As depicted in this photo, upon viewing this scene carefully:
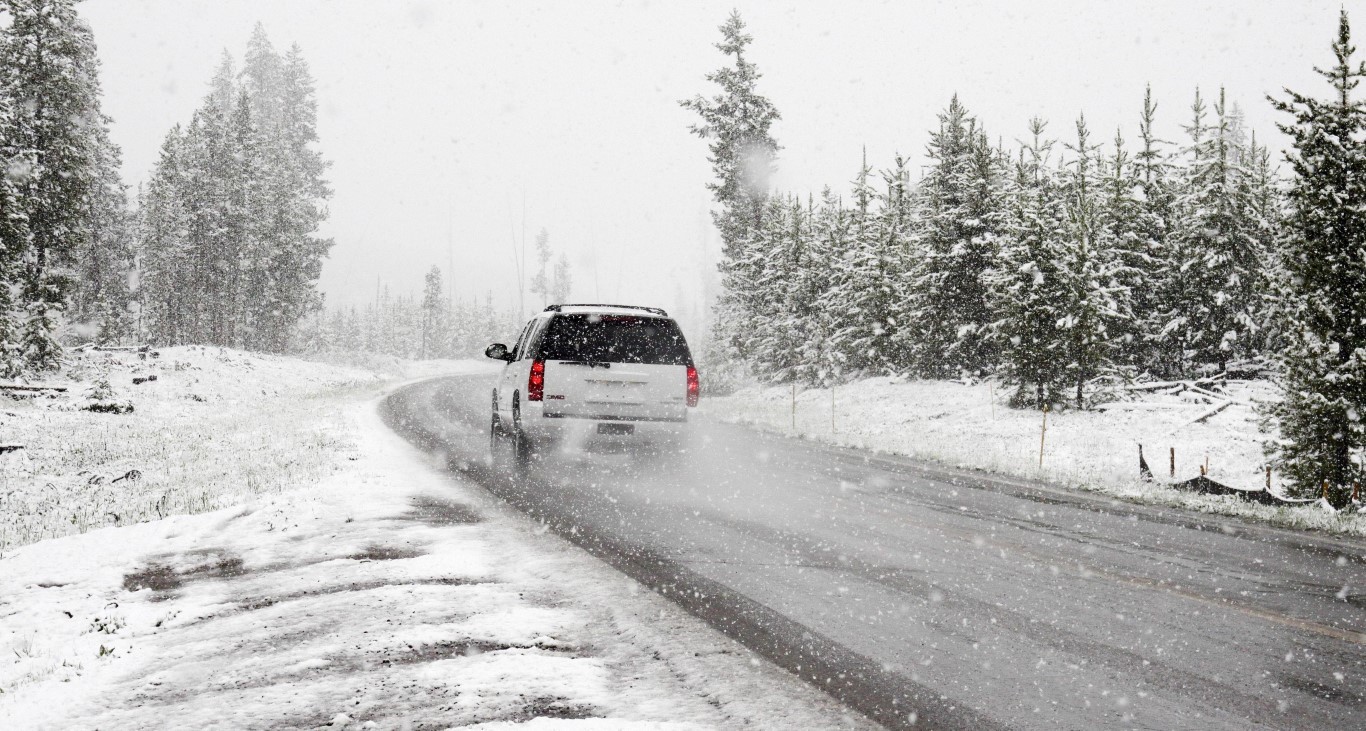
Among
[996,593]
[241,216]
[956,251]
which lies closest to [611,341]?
[996,593]

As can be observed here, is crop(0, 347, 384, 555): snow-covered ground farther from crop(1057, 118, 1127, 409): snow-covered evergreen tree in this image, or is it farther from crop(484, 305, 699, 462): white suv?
crop(1057, 118, 1127, 409): snow-covered evergreen tree

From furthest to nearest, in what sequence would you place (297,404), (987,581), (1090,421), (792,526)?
(297,404) → (1090,421) → (792,526) → (987,581)

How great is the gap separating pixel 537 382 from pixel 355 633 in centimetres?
661

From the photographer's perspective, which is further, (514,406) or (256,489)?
(514,406)

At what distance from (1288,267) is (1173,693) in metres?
10.9

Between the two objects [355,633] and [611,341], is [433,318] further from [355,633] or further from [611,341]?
[355,633]

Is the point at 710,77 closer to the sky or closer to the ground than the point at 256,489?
closer to the sky

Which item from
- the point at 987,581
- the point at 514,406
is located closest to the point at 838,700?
the point at 987,581

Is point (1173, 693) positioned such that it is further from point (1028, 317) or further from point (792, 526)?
point (1028, 317)

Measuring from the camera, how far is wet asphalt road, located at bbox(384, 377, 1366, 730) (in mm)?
3742

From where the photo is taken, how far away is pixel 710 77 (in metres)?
40.4

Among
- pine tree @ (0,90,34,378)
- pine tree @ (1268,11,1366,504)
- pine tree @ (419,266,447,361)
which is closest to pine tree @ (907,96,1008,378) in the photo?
pine tree @ (1268,11,1366,504)

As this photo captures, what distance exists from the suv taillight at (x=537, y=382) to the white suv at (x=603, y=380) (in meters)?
0.01

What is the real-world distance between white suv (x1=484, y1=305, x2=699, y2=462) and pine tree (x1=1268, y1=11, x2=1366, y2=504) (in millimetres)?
8571
